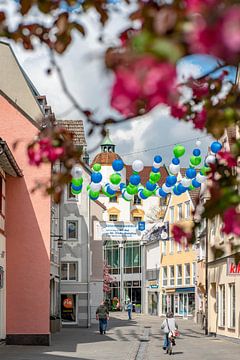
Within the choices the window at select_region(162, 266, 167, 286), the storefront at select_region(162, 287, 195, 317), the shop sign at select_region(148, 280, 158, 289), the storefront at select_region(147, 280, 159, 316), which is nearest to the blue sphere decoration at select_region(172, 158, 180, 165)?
the storefront at select_region(162, 287, 195, 317)

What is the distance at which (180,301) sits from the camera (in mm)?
68562

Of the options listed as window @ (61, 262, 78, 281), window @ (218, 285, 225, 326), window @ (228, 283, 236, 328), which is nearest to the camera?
window @ (228, 283, 236, 328)

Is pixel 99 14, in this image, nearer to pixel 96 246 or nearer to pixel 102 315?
pixel 102 315

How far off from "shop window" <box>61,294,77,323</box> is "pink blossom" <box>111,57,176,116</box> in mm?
47247

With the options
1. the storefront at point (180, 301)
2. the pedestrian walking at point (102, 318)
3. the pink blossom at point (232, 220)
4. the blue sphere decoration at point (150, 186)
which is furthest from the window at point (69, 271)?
the pink blossom at point (232, 220)

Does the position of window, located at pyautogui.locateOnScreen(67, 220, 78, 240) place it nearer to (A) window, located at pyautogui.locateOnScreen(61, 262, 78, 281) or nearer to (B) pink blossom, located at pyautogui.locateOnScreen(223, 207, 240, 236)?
(A) window, located at pyautogui.locateOnScreen(61, 262, 78, 281)

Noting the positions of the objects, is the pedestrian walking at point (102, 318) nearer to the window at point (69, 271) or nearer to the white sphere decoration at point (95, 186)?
the white sphere decoration at point (95, 186)

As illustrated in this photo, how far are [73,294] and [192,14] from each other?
47.5 m

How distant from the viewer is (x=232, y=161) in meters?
5.97

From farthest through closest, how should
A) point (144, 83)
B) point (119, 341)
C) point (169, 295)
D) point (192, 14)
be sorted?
point (169, 295)
point (119, 341)
point (192, 14)
point (144, 83)

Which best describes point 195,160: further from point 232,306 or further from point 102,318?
point 102,318

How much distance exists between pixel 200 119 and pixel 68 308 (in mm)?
44960

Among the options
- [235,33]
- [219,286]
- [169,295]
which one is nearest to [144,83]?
[235,33]

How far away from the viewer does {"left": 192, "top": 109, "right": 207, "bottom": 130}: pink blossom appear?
18.8ft
